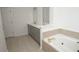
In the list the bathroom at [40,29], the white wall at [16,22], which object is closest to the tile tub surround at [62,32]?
the bathroom at [40,29]

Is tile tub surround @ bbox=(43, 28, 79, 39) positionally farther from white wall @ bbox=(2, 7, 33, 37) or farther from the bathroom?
white wall @ bbox=(2, 7, 33, 37)

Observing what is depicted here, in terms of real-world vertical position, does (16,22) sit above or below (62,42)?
above

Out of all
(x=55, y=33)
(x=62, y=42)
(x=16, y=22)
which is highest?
(x=16, y=22)

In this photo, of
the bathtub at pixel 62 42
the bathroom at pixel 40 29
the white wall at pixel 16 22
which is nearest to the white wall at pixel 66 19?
the bathroom at pixel 40 29

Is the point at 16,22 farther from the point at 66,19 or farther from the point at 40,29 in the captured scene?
the point at 66,19

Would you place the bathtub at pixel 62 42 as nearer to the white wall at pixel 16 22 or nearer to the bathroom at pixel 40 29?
the bathroom at pixel 40 29

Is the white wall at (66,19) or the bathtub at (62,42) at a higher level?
the white wall at (66,19)

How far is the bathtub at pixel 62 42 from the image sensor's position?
3.07ft

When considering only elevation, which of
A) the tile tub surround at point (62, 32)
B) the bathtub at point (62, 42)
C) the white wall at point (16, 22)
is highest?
the white wall at point (16, 22)

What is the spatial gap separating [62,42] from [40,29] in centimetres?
31

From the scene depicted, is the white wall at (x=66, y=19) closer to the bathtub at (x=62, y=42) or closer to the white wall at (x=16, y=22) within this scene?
the bathtub at (x=62, y=42)

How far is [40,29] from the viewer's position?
0.98 metres

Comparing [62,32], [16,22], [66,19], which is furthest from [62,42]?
[16,22]
